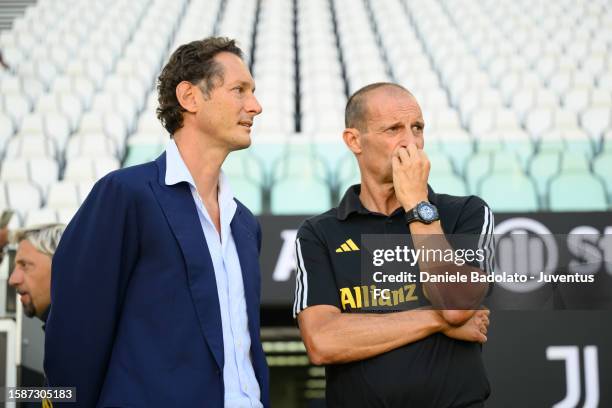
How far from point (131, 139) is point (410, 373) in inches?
184

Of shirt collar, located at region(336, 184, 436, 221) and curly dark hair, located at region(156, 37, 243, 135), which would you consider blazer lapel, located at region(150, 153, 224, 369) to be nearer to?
curly dark hair, located at region(156, 37, 243, 135)

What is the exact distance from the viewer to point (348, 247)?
219 centimetres

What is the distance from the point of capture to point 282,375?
5133 mm

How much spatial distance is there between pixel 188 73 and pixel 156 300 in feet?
2.11

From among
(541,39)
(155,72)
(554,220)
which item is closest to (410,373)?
(554,220)

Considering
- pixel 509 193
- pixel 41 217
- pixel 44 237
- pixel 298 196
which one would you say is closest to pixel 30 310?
pixel 44 237

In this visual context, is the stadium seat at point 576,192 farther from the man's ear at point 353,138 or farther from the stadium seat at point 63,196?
the stadium seat at point 63,196

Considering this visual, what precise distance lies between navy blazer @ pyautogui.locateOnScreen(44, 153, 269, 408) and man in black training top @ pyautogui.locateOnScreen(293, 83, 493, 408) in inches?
14.5

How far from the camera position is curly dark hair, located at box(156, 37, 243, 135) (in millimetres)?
2131

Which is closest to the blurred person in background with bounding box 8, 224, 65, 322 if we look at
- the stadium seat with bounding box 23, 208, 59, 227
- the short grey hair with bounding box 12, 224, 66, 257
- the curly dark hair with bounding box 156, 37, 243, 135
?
the short grey hair with bounding box 12, 224, 66, 257

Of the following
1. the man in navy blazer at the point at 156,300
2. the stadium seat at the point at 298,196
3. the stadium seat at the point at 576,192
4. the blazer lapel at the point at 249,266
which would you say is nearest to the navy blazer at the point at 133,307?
the man in navy blazer at the point at 156,300

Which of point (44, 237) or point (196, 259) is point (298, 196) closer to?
point (44, 237)

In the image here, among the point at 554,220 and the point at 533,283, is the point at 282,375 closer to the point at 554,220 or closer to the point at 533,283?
the point at 554,220

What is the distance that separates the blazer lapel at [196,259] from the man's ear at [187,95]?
23 centimetres
